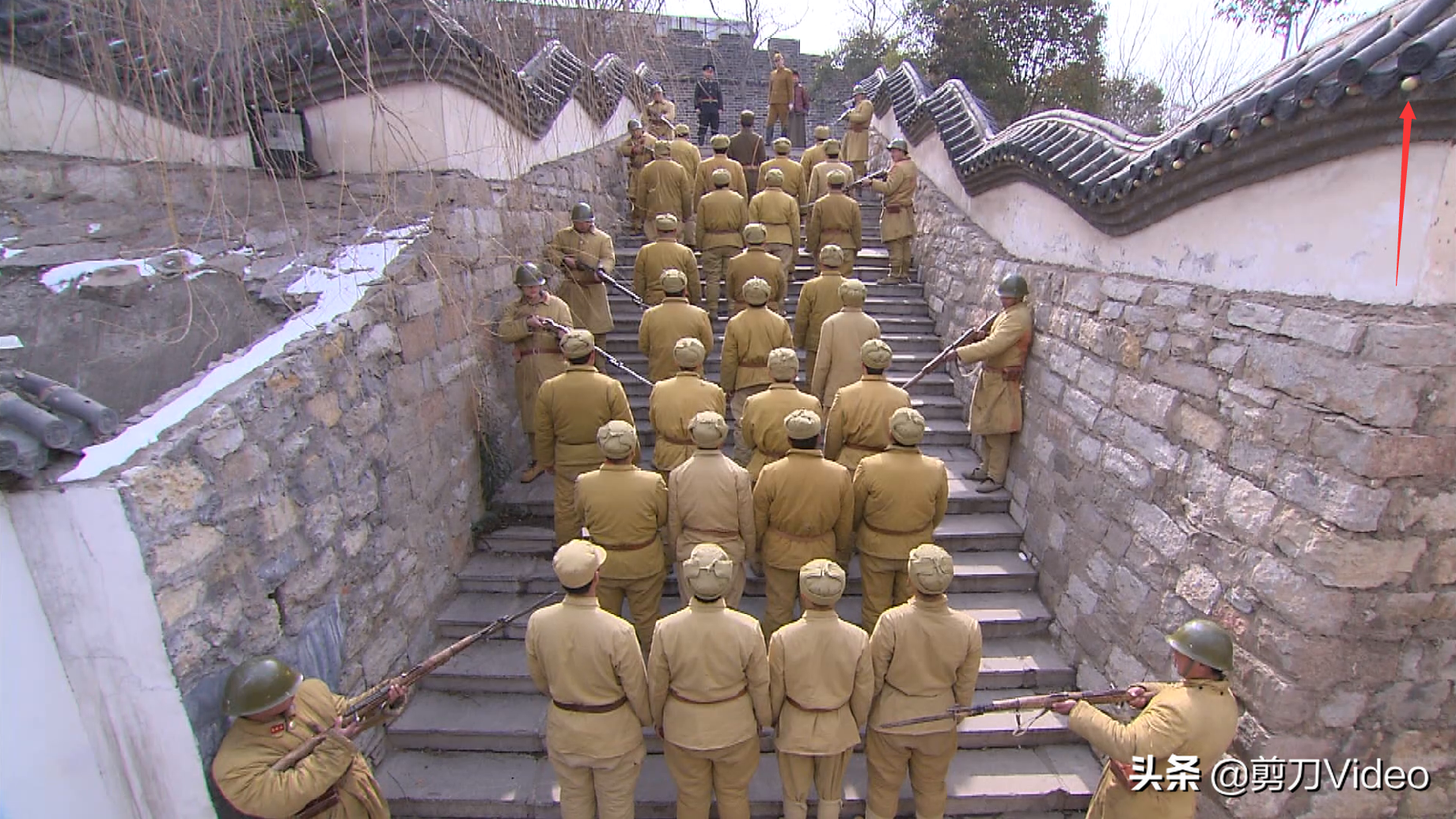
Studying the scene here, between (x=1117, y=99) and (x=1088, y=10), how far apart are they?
10.6 ft

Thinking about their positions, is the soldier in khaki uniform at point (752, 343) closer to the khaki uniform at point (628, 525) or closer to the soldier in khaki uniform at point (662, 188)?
the khaki uniform at point (628, 525)

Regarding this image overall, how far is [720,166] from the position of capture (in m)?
8.85

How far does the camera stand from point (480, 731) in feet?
15.0

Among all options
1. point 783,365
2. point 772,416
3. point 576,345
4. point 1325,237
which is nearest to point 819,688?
point 772,416

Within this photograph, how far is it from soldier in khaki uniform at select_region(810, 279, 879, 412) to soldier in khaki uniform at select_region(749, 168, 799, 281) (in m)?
1.92

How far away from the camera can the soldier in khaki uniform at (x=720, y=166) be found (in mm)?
8891

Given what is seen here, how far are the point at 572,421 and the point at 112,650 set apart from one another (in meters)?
2.89

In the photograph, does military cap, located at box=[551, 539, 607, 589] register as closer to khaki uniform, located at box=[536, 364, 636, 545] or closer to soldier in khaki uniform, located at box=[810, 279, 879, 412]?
khaki uniform, located at box=[536, 364, 636, 545]

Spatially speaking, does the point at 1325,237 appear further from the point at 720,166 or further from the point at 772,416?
the point at 720,166

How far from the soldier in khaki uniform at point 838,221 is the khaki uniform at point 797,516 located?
14.0ft

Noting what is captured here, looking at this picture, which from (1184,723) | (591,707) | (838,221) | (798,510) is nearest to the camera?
(1184,723)

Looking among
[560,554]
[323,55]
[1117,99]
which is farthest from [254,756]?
[1117,99]

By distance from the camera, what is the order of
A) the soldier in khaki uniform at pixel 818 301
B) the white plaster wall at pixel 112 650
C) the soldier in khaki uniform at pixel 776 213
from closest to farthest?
the white plaster wall at pixel 112 650, the soldier in khaki uniform at pixel 818 301, the soldier in khaki uniform at pixel 776 213

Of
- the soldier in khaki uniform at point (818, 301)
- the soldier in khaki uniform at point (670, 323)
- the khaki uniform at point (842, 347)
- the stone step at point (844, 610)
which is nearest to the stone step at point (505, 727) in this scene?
the stone step at point (844, 610)
